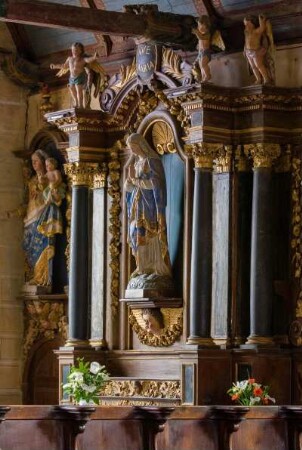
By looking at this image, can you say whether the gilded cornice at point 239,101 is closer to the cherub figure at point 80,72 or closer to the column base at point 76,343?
the cherub figure at point 80,72

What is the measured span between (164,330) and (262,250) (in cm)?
170

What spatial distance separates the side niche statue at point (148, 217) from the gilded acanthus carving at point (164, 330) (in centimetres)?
42

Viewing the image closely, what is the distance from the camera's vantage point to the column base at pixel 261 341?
1808 centimetres

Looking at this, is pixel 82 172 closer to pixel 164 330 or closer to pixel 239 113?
pixel 164 330

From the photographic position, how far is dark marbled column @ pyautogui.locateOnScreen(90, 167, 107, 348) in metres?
20.1

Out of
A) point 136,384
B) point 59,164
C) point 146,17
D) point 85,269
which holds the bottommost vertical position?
point 136,384

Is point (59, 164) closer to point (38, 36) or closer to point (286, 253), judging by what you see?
point (38, 36)

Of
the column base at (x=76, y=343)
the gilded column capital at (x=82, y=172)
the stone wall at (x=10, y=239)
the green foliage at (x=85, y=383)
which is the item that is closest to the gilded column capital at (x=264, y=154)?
the gilded column capital at (x=82, y=172)

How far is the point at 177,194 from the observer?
19391mm

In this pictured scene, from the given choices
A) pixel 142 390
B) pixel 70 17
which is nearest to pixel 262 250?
pixel 142 390

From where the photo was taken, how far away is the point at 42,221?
21375mm

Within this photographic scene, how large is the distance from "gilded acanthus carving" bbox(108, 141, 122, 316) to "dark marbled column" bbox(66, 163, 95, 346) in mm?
301

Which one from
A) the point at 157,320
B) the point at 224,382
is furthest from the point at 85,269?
the point at 224,382

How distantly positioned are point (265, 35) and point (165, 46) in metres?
1.39
